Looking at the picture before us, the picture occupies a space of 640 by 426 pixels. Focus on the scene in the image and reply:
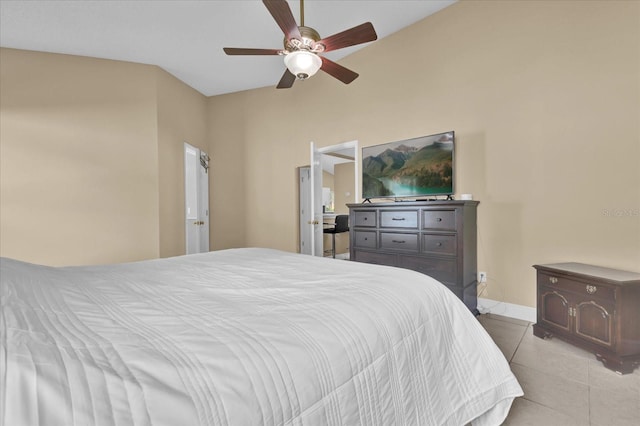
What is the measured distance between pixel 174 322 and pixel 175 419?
1.09 feet

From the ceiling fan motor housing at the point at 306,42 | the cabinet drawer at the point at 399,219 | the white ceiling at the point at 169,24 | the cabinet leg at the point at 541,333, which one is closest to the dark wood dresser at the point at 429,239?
the cabinet drawer at the point at 399,219

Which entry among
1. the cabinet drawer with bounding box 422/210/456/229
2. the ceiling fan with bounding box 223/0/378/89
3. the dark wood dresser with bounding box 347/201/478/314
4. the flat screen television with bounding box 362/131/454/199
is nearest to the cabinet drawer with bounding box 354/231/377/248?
the dark wood dresser with bounding box 347/201/478/314

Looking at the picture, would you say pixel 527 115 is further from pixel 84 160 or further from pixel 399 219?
pixel 84 160

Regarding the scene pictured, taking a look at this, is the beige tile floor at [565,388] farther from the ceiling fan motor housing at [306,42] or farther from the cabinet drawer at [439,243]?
the ceiling fan motor housing at [306,42]

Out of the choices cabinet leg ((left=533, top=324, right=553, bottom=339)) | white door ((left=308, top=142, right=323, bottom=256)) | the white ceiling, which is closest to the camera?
cabinet leg ((left=533, top=324, right=553, bottom=339))

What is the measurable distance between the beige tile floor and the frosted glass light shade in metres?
2.41

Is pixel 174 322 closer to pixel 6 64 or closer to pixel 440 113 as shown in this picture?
pixel 440 113

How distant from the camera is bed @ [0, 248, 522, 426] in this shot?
50 centimetres

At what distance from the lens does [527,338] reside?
231 centimetres

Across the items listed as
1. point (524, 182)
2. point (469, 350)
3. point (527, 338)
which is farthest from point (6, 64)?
point (527, 338)

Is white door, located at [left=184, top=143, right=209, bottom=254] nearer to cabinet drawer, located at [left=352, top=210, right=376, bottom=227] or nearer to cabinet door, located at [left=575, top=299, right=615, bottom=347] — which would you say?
cabinet drawer, located at [left=352, top=210, right=376, bottom=227]

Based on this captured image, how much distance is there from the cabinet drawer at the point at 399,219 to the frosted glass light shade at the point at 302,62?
1.67 m

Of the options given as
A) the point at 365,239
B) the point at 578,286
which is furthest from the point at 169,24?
the point at 578,286

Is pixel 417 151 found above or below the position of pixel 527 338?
above
